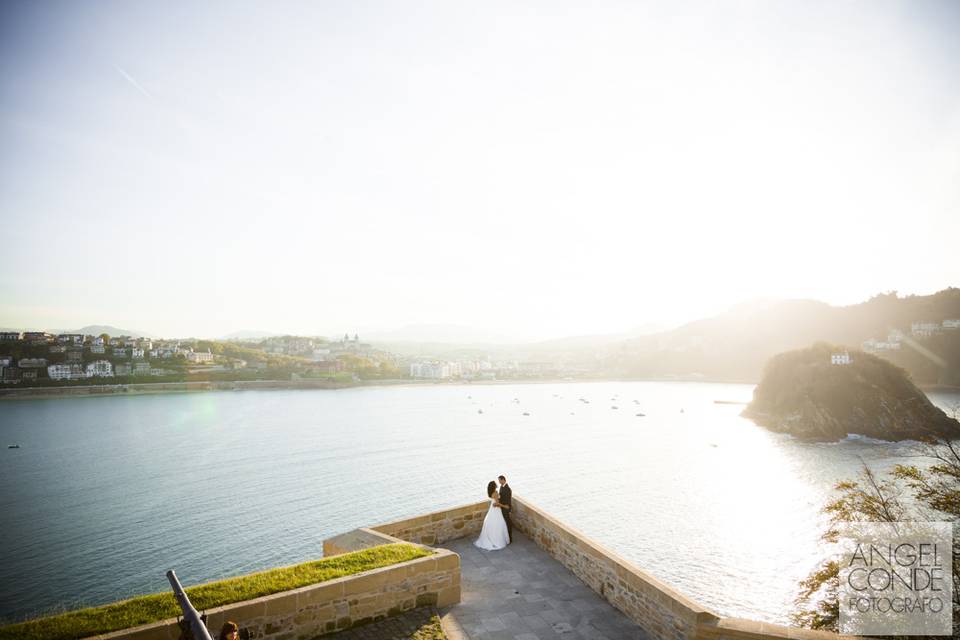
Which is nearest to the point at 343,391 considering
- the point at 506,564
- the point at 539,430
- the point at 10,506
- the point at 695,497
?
the point at 539,430

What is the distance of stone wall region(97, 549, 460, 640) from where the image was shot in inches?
259

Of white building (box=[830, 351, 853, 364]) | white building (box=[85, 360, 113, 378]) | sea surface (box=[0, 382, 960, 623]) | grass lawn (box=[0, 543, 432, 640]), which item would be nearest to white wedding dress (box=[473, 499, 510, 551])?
grass lawn (box=[0, 543, 432, 640])

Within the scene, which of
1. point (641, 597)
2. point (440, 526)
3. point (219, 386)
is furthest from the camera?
point (219, 386)

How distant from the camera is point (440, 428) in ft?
245

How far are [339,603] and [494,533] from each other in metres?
4.55

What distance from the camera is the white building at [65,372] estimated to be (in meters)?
→ 110

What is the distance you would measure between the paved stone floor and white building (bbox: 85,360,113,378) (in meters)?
144

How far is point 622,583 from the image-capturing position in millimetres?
8523

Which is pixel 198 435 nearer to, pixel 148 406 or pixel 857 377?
pixel 148 406

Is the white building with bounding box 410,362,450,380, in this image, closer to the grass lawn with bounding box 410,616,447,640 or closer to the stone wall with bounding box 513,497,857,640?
the stone wall with bounding box 513,497,857,640

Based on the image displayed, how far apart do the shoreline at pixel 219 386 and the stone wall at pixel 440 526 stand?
129 meters

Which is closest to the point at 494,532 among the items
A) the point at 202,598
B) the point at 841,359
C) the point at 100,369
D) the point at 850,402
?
the point at 202,598

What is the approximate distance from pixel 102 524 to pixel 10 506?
9.88 m

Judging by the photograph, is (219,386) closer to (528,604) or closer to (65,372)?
(65,372)
